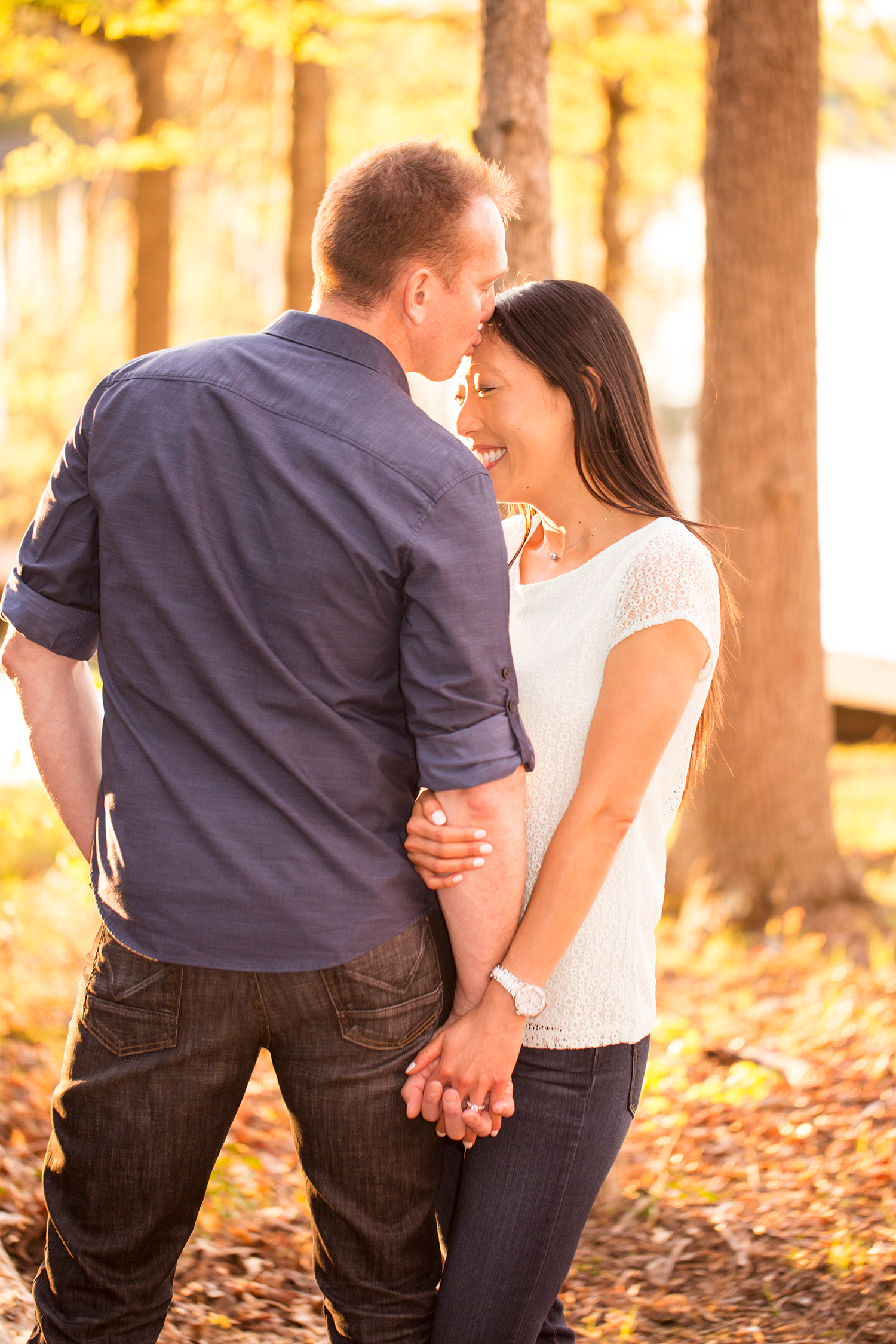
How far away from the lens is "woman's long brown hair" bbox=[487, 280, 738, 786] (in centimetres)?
208

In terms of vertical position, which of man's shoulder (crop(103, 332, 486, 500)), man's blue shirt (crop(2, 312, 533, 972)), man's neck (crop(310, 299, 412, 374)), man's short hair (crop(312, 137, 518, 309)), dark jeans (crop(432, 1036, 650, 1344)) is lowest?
dark jeans (crop(432, 1036, 650, 1344))

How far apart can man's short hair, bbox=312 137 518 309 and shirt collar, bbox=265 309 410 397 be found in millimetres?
60

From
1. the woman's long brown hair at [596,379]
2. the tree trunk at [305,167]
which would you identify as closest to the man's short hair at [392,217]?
the woman's long brown hair at [596,379]

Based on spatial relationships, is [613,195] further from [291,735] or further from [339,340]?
[291,735]

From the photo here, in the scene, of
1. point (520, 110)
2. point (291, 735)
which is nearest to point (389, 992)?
point (291, 735)

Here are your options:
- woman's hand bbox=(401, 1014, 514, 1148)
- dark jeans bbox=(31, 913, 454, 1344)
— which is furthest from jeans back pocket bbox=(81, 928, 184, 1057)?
woman's hand bbox=(401, 1014, 514, 1148)

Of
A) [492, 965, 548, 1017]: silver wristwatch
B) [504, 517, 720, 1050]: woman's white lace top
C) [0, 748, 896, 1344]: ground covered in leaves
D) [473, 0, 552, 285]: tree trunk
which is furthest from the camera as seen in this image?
[473, 0, 552, 285]: tree trunk

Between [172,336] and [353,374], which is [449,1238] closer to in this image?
[353,374]

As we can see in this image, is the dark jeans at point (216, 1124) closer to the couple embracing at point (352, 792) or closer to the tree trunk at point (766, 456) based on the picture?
the couple embracing at point (352, 792)

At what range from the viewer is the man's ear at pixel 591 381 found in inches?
82.0

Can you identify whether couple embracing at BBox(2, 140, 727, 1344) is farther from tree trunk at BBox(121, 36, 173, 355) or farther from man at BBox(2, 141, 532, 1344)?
tree trunk at BBox(121, 36, 173, 355)

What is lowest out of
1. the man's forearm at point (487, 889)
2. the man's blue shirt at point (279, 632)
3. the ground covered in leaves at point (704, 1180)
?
the ground covered in leaves at point (704, 1180)

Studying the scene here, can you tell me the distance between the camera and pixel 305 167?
8.58 meters

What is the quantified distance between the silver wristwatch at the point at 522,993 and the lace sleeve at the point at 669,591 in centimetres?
57
